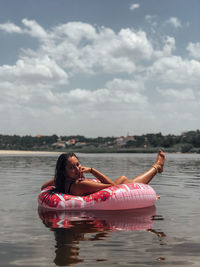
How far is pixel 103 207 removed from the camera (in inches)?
305

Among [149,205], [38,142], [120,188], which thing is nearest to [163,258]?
[120,188]

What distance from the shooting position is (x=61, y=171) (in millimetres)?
7719

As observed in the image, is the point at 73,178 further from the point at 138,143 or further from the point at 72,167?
the point at 138,143

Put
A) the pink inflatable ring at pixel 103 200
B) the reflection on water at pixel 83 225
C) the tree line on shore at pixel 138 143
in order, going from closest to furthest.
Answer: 1. the reflection on water at pixel 83 225
2. the pink inflatable ring at pixel 103 200
3. the tree line on shore at pixel 138 143

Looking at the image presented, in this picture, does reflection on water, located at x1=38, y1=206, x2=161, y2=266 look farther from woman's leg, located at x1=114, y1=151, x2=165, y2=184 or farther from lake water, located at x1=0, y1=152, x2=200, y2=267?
woman's leg, located at x1=114, y1=151, x2=165, y2=184

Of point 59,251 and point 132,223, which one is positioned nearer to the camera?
point 59,251

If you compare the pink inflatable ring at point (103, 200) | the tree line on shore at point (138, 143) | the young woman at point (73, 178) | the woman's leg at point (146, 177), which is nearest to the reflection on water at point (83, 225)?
the pink inflatable ring at point (103, 200)

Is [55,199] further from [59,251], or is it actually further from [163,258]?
[163,258]

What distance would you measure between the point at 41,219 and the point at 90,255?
8.79 feet

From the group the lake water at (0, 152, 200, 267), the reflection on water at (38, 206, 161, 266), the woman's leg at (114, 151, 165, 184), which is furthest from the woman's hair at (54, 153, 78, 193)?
the woman's leg at (114, 151, 165, 184)

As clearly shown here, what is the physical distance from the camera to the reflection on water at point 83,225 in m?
4.55

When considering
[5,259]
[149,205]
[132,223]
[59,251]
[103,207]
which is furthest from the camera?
[149,205]

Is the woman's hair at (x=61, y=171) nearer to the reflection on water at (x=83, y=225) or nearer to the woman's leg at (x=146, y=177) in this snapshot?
the reflection on water at (x=83, y=225)

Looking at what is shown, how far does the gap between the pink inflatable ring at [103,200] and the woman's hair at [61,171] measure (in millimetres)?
180
